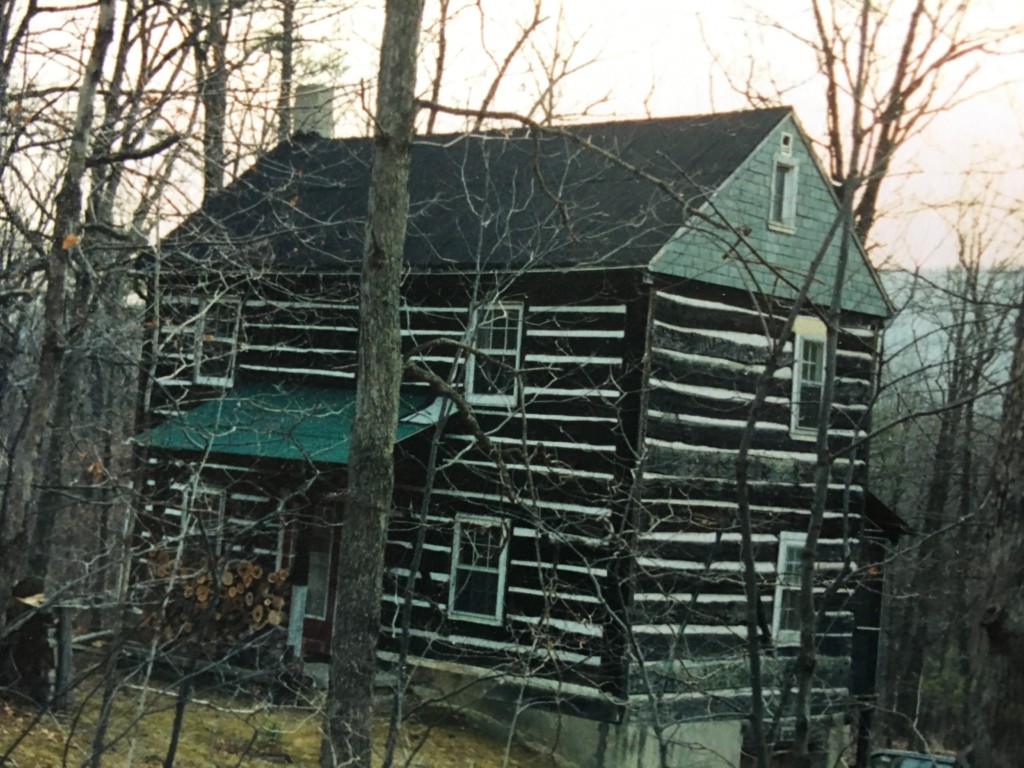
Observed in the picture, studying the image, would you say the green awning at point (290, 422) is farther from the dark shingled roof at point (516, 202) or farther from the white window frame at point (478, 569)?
the dark shingled roof at point (516, 202)

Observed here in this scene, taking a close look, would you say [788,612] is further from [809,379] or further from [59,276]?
[59,276]

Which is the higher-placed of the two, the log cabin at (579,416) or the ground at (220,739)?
the log cabin at (579,416)

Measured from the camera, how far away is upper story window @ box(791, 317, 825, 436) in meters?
18.4

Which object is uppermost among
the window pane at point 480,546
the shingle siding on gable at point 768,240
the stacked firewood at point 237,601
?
the shingle siding on gable at point 768,240

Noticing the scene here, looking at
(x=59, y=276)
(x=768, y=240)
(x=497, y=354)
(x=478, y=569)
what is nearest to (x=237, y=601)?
(x=478, y=569)

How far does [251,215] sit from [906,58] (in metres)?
16.0

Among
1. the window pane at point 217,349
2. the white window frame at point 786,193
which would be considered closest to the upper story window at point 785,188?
the white window frame at point 786,193

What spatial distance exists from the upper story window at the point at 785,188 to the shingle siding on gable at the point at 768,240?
0.11m

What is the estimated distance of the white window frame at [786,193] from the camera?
712 inches

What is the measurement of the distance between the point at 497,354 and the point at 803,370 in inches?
188

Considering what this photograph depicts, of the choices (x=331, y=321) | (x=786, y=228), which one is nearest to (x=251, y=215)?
(x=331, y=321)

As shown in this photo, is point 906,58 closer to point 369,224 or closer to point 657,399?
point 369,224

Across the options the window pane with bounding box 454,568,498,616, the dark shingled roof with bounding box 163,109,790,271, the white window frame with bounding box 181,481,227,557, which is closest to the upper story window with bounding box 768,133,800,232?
the dark shingled roof with bounding box 163,109,790,271

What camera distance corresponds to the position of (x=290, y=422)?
1720cm
